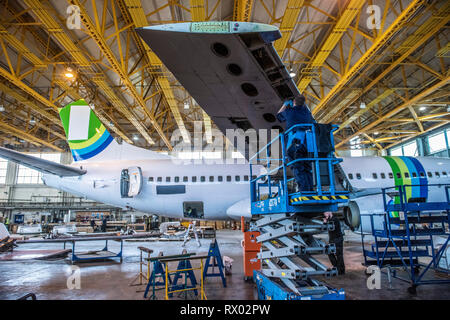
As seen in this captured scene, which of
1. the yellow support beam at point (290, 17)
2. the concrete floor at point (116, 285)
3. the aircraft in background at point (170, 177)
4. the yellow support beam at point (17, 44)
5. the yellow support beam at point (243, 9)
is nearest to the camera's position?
the concrete floor at point (116, 285)

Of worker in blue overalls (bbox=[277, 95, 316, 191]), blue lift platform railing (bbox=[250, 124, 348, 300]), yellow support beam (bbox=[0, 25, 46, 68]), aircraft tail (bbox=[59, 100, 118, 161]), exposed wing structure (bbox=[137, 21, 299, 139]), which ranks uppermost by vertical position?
yellow support beam (bbox=[0, 25, 46, 68])

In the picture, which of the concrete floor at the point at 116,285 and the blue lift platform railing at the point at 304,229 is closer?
the blue lift platform railing at the point at 304,229

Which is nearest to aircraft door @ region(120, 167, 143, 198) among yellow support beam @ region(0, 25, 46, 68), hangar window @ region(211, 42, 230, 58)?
yellow support beam @ region(0, 25, 46, 68)

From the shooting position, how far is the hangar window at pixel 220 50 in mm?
4620

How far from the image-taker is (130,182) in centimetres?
1216

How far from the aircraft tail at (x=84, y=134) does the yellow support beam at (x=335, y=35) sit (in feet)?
35.6

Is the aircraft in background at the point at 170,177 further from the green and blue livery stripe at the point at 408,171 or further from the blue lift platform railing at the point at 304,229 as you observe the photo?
the blue lift platform railing at the point at 304,229

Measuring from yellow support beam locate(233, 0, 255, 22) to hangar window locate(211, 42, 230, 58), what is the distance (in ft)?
16.0

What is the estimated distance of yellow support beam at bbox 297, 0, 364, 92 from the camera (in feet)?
30.0

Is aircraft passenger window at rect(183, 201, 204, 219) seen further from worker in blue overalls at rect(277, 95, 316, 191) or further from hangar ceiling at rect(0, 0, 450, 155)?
worker in blue overalls at rect(277, 95, 316, 191)

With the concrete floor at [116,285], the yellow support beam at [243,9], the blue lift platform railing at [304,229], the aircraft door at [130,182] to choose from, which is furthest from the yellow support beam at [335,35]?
the aircraft door at [130,182]

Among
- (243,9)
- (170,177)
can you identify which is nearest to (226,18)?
(243,9)

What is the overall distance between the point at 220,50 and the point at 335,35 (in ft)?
25.8

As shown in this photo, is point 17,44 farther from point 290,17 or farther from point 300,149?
point 300,149
